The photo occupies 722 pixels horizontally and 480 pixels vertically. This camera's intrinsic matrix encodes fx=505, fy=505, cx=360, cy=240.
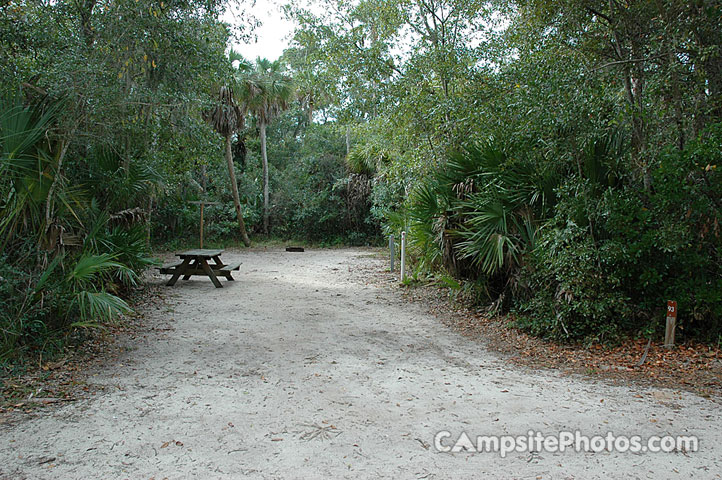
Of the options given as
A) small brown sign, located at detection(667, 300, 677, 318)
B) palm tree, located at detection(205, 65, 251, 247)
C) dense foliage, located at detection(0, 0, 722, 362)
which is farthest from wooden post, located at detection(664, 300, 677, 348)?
palm tree, located at detection(205, 65, 251, 247)

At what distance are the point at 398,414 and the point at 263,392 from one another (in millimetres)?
1224

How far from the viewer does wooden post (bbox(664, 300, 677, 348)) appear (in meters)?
5.55

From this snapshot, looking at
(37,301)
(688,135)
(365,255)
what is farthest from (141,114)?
(365,255)

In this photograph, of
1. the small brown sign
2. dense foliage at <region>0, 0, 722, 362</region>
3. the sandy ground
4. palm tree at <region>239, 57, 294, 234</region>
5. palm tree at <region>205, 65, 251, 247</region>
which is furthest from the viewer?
palm tree at <region>239, 57, 294, 234</region>

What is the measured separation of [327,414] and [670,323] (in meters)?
4.08

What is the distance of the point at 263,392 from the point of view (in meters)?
4.36

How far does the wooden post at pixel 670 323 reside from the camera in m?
5.55

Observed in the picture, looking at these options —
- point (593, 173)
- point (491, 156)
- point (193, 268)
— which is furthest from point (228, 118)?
point (593, 173)

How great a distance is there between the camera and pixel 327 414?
12.8 ft

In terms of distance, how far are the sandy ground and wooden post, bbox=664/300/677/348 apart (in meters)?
1.37

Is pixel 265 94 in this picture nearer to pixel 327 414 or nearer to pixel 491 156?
pixel 491 156

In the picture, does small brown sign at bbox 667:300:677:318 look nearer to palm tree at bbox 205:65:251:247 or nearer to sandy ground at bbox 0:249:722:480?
sandy ground at bbox 0:249:722:480

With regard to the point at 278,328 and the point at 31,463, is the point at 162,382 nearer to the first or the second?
the point at 31,463

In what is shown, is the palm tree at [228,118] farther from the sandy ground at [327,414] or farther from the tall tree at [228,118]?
the sandy ground at [327,414]
